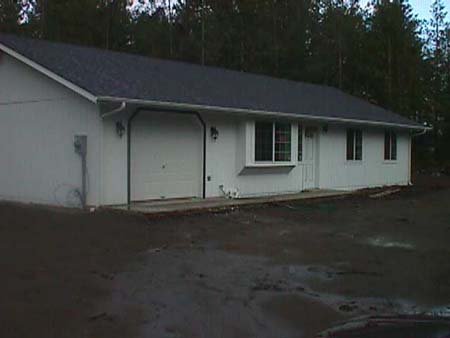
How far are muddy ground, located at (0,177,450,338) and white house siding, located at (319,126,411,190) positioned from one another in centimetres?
640

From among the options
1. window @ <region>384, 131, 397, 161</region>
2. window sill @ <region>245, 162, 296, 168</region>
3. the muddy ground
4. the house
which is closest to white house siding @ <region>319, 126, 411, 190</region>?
the house

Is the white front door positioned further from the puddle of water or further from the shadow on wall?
the puddle of water

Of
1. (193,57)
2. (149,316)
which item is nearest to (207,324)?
(149,316)

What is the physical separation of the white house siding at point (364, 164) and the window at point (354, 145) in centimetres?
21

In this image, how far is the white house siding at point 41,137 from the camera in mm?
12366

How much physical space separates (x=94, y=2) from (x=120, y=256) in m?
28.2

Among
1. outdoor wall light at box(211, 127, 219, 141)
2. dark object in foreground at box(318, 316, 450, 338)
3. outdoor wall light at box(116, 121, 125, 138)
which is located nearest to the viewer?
dark object in foreground at box(318, 316, 450, 338)

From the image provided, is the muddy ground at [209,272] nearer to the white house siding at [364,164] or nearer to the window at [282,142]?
the window at [282,142]

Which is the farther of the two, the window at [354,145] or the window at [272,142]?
the window at [354,145]

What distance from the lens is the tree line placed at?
31.8 meters

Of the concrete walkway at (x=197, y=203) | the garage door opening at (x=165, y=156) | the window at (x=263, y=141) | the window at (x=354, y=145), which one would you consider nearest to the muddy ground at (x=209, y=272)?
the concrete walkway at (x=197, y=203)

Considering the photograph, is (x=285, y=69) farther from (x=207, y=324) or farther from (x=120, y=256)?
(x=207, y=324)

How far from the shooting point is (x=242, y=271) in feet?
24.0

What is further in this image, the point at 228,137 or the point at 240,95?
the point at 240,95
